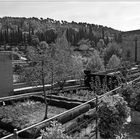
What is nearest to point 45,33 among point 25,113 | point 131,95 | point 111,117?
point 25,113

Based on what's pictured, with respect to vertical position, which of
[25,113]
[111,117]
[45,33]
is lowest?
[25,113]

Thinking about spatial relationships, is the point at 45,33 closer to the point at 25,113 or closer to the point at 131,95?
the point at 25,113

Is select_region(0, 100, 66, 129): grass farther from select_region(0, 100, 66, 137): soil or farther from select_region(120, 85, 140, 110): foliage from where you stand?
select_region(120, 85, 140, 110): foliage

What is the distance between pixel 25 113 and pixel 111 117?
540 cm

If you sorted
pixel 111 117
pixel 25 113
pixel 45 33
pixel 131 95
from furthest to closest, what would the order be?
1. pixel 45 33
2. pixel 25 113
3. pixel 131 95
4. pixel 111 117

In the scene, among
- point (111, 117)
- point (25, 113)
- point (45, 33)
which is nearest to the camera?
point (111, 117)

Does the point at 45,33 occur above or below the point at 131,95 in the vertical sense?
above

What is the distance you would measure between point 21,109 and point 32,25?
91.9 m

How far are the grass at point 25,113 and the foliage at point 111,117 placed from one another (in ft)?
11.1

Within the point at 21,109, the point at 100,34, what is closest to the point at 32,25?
the point at 100,34

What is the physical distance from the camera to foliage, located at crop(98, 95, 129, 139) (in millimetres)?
4020

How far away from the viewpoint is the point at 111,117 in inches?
160

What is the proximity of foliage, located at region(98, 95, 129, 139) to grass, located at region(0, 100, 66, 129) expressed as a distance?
339cm

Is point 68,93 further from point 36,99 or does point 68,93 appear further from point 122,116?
point 122,116
